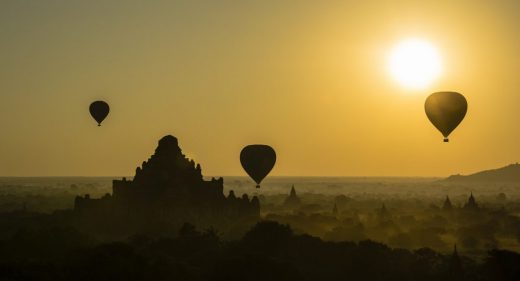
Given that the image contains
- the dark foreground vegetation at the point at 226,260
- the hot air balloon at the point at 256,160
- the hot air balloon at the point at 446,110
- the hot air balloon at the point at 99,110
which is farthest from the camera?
the hot air balloon at the point at 256,160

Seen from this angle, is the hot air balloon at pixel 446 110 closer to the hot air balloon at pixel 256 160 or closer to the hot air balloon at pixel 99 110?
the hot air balloon at pixel 256 160

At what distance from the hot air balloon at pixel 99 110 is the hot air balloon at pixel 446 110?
3932 cm

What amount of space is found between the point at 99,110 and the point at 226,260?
148ft

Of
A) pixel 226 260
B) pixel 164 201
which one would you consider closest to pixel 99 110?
pixel 164 201

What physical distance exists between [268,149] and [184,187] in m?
14.0

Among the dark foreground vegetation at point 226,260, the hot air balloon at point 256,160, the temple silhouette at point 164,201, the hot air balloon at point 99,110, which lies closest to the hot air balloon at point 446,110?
the dark foreground vegetation at point 226,260

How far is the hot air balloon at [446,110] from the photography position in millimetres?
88125

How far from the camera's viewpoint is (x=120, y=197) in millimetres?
101812

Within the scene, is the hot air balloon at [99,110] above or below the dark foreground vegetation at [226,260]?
above

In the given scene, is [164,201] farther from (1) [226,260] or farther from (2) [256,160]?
(1) [226,260]

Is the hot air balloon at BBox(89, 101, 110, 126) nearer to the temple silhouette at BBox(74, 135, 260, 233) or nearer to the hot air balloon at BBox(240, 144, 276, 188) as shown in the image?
the temple silhouette at BBox(74, 135, 260, 233)

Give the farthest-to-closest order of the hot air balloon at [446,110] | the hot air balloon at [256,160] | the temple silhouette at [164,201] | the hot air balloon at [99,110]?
the hot air balloon at [256,160] → the hot air balloon at [99,110] → the temple silhouette at [164,201] → the hot air balloon at [446,110]

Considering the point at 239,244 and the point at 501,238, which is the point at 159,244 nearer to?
the point at 239,244

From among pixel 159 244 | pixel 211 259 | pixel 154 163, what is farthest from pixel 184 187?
pixel 211 259
